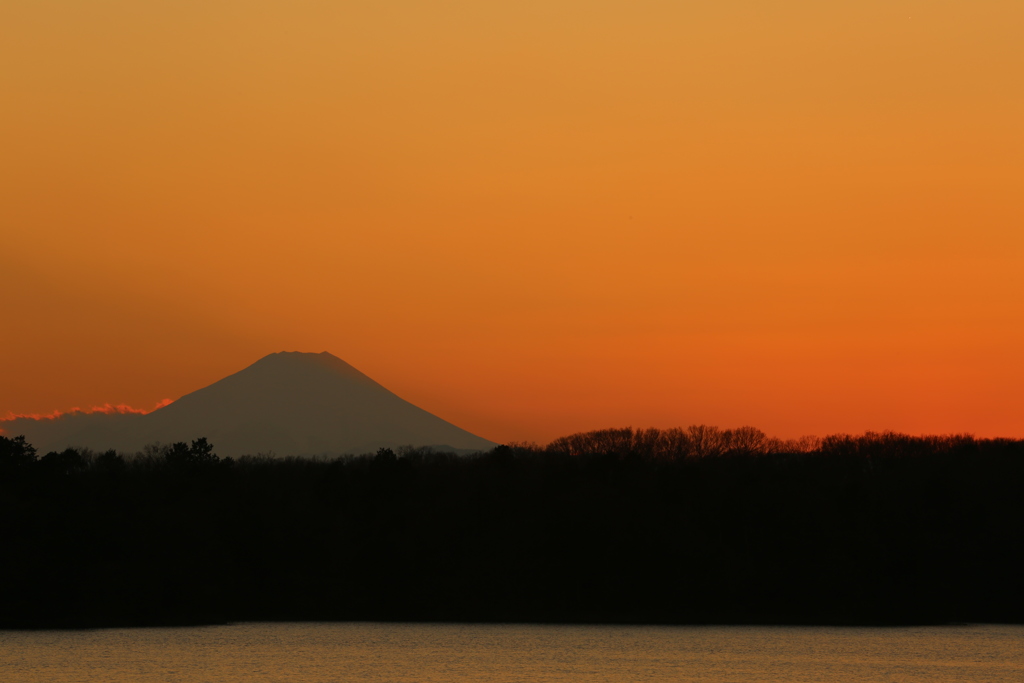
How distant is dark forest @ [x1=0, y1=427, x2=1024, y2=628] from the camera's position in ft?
270

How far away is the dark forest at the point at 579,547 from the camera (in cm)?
8244

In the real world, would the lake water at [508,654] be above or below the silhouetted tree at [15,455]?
below

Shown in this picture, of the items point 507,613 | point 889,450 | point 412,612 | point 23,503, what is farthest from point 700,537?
point 889,450

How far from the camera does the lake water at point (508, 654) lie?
168 ft

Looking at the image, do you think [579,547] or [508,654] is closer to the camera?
[508,654]

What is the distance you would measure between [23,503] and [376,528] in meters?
24.9

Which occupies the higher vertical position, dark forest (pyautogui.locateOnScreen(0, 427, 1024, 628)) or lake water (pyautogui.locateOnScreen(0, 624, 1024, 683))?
dark forest (pyautogui.locateOnScreen(0, 427, 1024, 628))

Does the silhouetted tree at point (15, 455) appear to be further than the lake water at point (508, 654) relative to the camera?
Yes

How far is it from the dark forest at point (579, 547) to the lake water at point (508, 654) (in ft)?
20.9

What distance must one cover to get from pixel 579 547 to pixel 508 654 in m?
24.7

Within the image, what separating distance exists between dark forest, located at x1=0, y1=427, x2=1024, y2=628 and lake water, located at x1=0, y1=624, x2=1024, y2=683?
6.39 meters

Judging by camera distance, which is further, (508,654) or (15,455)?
(15,455)

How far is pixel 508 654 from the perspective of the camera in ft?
196

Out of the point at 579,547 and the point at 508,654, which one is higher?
the point at 579,547
